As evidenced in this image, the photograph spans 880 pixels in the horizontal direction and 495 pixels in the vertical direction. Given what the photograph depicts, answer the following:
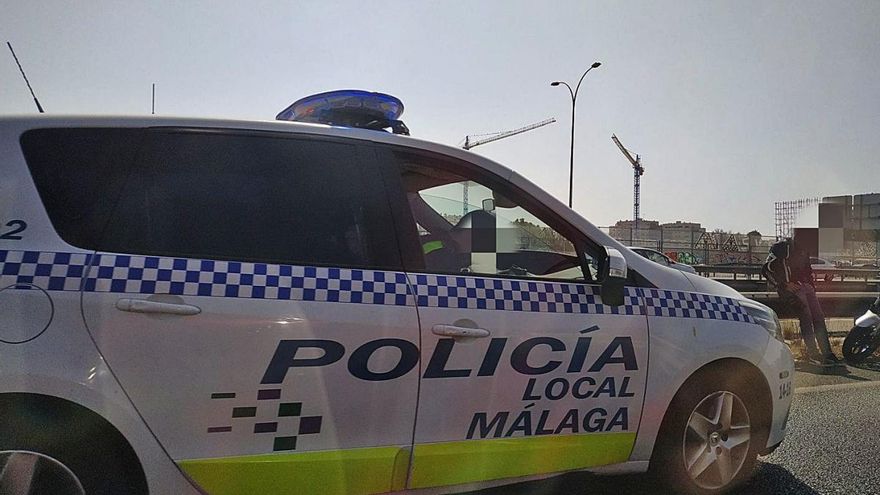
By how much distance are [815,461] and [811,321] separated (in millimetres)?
3802

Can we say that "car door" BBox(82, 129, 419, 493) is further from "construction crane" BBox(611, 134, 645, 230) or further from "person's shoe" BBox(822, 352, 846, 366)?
"construction crane" BBox(611, 134, 645, 230)

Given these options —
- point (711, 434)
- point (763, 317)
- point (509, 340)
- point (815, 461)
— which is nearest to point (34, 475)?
point (509, 340)

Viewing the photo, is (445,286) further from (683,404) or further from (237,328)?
(683,404)

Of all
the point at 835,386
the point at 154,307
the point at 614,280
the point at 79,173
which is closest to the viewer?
the point at 154,307

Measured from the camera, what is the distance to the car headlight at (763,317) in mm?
3092

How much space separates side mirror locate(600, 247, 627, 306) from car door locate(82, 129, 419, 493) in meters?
0.91

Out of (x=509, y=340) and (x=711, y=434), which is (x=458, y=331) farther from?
(x=711, y=434)

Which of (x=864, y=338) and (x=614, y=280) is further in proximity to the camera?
(x=864, y=338)

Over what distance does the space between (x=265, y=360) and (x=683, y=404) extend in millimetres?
1907

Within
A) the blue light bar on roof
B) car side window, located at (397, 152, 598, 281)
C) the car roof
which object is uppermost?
the blue light bar on roof

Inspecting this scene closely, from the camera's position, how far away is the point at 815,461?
11.9 feet

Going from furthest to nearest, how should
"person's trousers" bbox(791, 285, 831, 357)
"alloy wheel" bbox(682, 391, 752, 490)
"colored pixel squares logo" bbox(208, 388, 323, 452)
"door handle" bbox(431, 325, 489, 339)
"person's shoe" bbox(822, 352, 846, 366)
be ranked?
"person's trousers" bbox(791, 285, 831, 357) < "person's shoe" bbox(822, 352, 846, 366) < "alloy wheel" bbox(682, 391, 752, 490) < "door handle" bbox(431, 325, 489, 339) < "colored pixel squares logo" bbox(208, 388, 323, 452)

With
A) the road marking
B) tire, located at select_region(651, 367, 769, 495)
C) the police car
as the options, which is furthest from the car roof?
the road marking

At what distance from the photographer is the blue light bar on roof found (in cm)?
284
